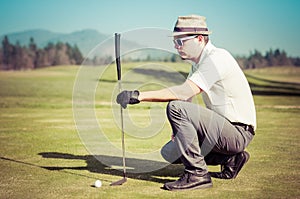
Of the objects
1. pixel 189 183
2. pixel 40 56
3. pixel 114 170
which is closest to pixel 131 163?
pixel 114 170

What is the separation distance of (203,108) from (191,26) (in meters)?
0.96

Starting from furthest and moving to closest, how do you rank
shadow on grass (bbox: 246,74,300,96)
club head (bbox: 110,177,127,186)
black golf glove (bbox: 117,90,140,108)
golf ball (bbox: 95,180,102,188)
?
shadow on grass (bbox: 246,74,300,96)
club head (bbox: 110,177,127,186)
golf ball (bbox: 95,180,102,188)
black golf glove (bbox: 117,90,140,108)

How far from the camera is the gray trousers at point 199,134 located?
208 inches

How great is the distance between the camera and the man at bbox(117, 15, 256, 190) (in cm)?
525

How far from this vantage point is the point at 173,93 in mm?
5277

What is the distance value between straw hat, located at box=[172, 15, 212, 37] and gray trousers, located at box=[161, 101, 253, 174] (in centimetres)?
84

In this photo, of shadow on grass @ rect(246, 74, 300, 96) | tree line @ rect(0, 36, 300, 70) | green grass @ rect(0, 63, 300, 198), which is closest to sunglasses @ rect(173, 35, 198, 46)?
green grass @ rect(0, 63, 300, 198)

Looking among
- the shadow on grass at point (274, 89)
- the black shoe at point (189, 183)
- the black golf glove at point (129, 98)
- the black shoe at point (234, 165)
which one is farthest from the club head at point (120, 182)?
the shadow on grass at point (274, 89)

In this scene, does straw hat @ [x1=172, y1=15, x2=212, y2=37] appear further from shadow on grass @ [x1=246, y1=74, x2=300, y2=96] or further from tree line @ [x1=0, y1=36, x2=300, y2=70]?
tree line @ [x1=0, y1=36, x2=300, y2=70]

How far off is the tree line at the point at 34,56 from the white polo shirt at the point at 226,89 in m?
106

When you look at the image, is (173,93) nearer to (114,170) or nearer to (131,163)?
(114,170)

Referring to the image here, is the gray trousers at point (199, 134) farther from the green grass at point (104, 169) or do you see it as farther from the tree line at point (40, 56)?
the tree line at point (40, 56)

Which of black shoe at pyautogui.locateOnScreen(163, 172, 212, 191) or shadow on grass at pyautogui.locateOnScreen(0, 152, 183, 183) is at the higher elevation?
black shoe at pyautogui.locateOnScreen(163, 172, 212, 191)

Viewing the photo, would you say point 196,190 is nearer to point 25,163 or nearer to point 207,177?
point 207,177
